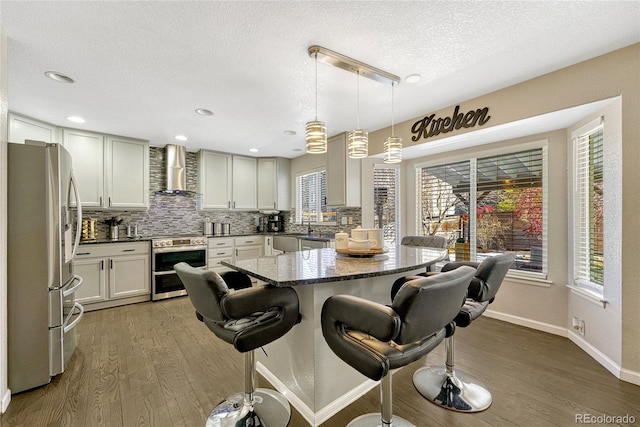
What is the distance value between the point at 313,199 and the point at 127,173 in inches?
119

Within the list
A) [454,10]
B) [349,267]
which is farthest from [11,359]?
[454,10]

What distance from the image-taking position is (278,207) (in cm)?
573

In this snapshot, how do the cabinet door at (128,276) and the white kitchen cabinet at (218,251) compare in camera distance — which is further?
the white kitchen cabinet at (218,251)

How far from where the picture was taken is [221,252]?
4.96 meters

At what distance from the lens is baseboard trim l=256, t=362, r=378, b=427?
1.72 m

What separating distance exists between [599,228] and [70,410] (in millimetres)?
4315

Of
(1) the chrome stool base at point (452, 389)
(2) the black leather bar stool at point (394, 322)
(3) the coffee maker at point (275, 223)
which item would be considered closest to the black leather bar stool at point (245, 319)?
(2) the black leather bar stool at point (394, 322)

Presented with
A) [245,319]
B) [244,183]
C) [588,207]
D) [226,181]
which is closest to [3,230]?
[245,319]

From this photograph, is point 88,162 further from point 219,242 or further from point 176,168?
point 219,242

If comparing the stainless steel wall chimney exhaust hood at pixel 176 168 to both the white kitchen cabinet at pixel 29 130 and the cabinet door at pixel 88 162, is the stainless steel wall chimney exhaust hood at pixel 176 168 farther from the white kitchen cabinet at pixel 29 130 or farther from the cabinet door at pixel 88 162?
the white kitchen cabinet at pixel 29 130

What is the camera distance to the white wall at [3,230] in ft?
6.04

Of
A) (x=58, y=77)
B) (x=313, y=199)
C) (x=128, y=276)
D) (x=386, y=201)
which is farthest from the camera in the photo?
(x=313, y=199)

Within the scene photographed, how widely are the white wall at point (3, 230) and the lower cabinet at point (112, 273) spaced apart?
1983mm

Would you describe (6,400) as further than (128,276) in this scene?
No
